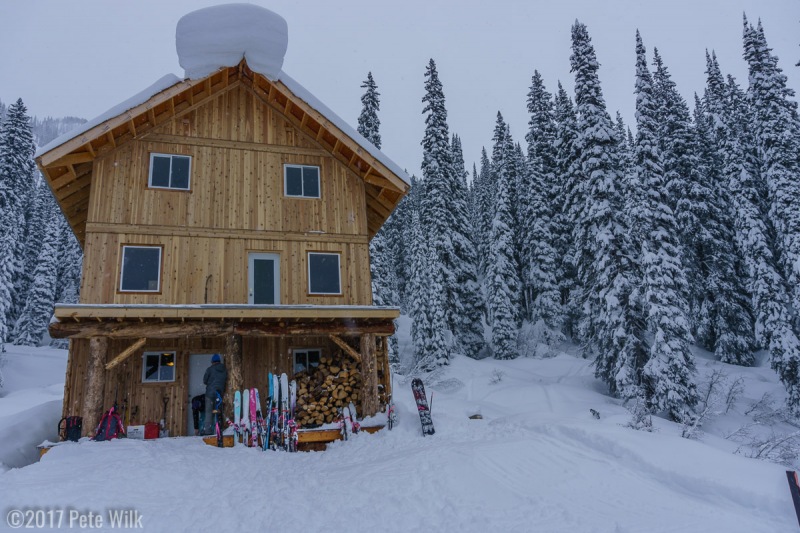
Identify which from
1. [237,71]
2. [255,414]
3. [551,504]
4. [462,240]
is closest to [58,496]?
[255,414]

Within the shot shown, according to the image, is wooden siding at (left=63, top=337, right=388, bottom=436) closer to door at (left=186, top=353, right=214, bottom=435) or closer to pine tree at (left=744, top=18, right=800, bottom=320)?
door at (left=186, top=353, right=214, bottom=435)

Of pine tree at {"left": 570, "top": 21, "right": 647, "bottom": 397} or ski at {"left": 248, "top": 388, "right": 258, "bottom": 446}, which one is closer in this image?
ski at {"left": 248, "top": 388, "right": 258, "bottom": 446}

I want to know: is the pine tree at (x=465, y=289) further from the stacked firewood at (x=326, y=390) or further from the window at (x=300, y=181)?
the stacked firewood at (x=326, y=390)

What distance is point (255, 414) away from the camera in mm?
12883

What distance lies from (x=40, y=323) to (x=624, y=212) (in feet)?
165

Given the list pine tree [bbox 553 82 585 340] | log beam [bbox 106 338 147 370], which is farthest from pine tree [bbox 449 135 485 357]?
log beam [bbox 106 338 147 370]

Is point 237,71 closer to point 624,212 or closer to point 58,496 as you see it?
point 58,496

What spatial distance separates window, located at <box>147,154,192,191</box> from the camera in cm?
1534

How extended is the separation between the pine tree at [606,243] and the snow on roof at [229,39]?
53.5 ft

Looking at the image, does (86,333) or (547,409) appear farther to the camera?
(547,409)

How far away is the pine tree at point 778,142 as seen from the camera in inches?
983

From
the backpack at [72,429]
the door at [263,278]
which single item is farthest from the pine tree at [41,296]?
the door at [263,278]

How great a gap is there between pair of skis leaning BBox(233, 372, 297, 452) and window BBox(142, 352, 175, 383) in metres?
3.27

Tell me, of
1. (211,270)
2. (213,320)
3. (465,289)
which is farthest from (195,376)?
(465,289)
